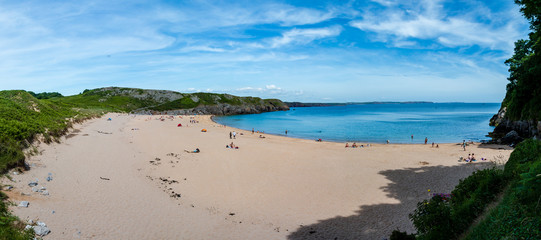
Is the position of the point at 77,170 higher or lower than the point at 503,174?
lower

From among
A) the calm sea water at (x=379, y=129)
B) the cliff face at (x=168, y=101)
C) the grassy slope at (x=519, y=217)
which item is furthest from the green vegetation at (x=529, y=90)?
the cliff face at (x=168, y=101)

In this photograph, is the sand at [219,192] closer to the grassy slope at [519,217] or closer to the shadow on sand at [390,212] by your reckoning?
the shadow on sand at [390,212]

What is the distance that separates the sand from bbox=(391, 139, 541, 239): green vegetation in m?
4.08

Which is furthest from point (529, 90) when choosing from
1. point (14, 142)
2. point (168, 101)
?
point (168, 101)

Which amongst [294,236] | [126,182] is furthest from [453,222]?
[126,182]

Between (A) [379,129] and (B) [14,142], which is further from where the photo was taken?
(A) [379,129]

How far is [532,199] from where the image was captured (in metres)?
5.40

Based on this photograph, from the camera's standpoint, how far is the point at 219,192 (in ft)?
54.6

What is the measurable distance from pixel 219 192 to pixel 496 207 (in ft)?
44.4

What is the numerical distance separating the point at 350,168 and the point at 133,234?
17.4m

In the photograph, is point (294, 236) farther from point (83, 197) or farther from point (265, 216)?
point (83, 197)

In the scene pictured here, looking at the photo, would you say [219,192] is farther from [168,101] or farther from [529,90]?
[168,101]

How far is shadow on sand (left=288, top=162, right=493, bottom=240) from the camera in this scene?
38.6 feet

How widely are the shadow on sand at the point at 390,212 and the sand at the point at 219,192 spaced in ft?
0.16
